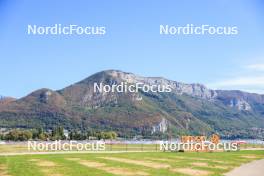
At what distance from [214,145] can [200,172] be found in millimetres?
24576

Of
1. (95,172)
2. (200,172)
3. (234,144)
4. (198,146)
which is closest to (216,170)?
(200,172)

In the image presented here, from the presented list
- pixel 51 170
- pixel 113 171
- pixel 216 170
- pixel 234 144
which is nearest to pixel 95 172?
pixel 113 171

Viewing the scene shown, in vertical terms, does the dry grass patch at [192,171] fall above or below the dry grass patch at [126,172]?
below

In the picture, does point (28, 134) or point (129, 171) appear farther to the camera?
point (28, 134)

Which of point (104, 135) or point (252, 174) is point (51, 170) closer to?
point (252, 174)

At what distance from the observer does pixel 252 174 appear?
21.5 metres

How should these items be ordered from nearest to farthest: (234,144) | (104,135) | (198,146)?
(198,146) → (234,144) → (104,135)

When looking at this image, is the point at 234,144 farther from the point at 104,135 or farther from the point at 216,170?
the point at 104,135

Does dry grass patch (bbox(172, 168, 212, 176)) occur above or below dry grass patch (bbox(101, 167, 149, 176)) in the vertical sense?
below

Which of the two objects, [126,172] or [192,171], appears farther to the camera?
[192,171]

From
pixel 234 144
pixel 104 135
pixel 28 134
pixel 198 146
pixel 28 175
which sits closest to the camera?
pixel 28 175

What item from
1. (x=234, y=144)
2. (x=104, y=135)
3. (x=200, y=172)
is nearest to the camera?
(x=200, y=172)

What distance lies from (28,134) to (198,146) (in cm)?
6918

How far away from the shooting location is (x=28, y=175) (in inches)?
828
